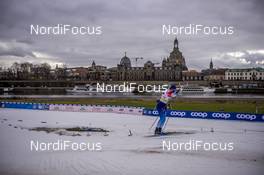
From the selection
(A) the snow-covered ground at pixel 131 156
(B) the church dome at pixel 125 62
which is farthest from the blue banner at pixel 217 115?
(B) the church dome at pixel 125 62

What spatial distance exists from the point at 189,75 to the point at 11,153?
10618cm

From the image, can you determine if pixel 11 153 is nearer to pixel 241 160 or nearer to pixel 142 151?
pixel 142 151

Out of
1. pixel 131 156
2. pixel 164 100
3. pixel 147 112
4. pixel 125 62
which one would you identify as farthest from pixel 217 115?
pixel 125 62

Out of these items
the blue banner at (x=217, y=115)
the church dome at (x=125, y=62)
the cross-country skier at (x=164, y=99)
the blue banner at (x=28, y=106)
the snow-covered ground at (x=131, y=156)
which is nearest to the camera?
the snow-covered ground at (x=131, y=156)

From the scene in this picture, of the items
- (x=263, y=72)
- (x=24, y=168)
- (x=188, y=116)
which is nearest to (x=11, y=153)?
(x=24, y=168)

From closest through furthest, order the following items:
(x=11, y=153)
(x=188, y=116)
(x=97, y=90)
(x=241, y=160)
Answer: (x=241, y=160) < (x=11, y=153) < (x=188, y=116) < (x=97, y=90)

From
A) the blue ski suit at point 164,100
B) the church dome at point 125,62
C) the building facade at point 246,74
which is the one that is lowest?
the blue ski suit at point 164,100

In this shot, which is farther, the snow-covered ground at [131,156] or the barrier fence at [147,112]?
the barrier fence at [147,112]

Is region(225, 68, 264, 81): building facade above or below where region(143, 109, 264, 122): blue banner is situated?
above

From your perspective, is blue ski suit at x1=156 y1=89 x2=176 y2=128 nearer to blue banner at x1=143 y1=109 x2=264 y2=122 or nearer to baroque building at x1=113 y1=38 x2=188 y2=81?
blue banner at x1=143 y1=109 x2=264 y2=122

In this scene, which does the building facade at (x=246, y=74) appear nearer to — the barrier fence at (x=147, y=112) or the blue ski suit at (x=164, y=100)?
the barrier fence at (x=147, y=112)

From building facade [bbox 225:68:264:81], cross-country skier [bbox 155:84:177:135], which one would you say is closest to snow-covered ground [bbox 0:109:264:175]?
cross-country skier [bbox 155:84:177:135]

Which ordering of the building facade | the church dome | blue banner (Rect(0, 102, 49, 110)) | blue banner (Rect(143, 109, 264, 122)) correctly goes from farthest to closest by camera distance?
the church dome
the building facade
blue banner (Rect(0, 102, 49, 110))
blue banner (Rect(143, 109, 264, 122))

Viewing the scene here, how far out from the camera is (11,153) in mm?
10734
